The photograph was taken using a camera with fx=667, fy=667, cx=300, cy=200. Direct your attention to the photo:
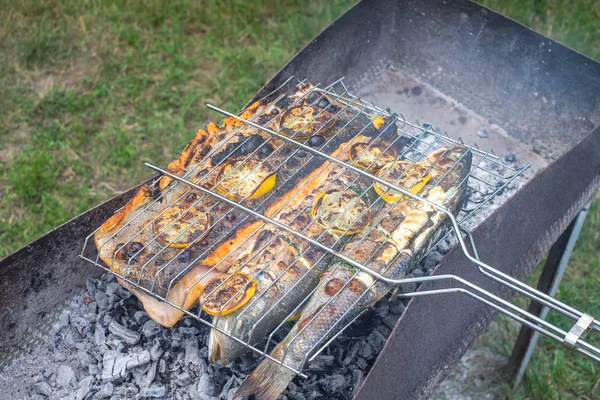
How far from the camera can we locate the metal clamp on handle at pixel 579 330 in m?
1.96

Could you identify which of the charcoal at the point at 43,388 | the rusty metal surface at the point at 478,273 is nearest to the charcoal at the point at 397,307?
the rusty metal surface at the point at 478,273

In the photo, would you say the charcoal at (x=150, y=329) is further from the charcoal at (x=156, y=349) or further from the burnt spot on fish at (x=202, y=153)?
the burnt spot on fish at (x=202, y=153)

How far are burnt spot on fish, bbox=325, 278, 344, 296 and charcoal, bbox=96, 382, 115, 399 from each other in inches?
38.4

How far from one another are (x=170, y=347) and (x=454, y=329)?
1.20m

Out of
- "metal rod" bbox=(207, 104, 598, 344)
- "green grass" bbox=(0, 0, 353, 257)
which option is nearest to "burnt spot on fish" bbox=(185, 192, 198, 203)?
"metal rod" bbox=(207, 104, 598, 344)

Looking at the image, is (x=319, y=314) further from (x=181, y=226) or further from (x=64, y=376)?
(x=64, y=376)

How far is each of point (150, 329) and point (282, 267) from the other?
69 centimetres

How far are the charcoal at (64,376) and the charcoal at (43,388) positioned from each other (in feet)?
0.13

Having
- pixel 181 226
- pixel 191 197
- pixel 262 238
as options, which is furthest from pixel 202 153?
pixel 262 238

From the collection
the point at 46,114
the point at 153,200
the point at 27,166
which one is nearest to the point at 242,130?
the point at 153,200

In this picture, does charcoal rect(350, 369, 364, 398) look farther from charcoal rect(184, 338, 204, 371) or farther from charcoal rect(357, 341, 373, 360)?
charcoal rect(184, 338, 204, 371)

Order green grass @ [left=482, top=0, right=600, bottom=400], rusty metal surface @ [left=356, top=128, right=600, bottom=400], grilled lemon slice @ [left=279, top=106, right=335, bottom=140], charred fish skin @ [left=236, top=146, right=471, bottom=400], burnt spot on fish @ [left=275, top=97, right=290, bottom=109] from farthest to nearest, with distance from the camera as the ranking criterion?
green grass @ [left=482, top=0, right=600, bottom=400] < burnt spot on fish @ [left=275, top=97, right=290, bottom=109] < grilled lemon slice @ [left=279, top=106, right=335, bottom=140] < charred fish skin @ [left=236, top=146, right=471, bottom=400] < rusty metal surface @ [left=356, top=128, right=600, bottom=400]

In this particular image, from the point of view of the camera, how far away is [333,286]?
2.60 metres

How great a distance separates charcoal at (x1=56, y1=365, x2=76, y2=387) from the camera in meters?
2.79
